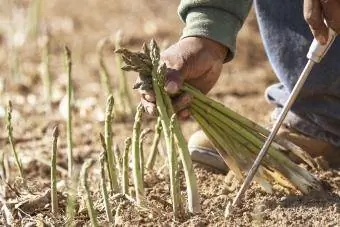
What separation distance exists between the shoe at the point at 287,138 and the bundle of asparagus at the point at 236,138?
0.25m

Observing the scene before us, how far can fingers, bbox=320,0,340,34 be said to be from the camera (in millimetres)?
1864

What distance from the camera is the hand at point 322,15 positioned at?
187cm

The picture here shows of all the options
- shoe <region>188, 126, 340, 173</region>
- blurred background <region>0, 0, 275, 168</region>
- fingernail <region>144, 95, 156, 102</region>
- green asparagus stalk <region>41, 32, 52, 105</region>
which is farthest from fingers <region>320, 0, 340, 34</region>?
green asparagus stalk <region>41, 32, 52, 105</region>

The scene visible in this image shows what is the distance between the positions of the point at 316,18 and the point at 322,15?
18mm

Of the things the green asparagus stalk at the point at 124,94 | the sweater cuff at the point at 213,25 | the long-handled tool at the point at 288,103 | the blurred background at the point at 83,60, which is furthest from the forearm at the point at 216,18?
the green asparagus stalk at the point at 124,94

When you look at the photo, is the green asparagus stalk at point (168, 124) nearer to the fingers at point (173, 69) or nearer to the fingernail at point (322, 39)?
the fingers at point (173, 69)

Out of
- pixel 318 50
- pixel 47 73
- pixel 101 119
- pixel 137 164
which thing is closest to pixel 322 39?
pixel 318 50

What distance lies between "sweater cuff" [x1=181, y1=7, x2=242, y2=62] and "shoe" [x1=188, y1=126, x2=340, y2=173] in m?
0.27

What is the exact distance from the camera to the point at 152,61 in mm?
2010

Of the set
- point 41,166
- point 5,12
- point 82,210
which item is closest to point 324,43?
point 82,210

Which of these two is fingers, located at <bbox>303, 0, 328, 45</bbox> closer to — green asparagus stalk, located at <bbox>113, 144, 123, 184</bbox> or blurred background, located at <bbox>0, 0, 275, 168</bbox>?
green asparagus stalk, located at <bbox>113, 144, 123, 184</bbox>

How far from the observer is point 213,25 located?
223 centimetres

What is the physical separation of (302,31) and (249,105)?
3.10 feet

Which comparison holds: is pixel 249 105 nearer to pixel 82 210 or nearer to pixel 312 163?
pixel 312 163
